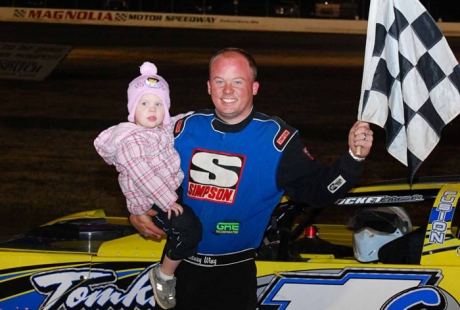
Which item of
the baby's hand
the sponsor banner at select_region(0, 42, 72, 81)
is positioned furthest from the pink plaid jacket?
the sponsor banner at select_region(0, 42, 72, 81)

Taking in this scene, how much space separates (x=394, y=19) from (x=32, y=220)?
17.3ft

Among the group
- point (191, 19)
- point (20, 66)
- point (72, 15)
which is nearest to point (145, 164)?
point (20, 66)

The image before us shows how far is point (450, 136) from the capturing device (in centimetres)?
1386

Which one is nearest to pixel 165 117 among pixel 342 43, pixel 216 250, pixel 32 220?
pixel 216 250

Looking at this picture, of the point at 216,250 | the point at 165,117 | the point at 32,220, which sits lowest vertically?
the point at 32,220

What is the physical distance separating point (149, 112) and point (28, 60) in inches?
719

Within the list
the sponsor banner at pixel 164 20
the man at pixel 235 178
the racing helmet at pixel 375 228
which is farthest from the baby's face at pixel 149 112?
the sponsor banner at pixel 164 20

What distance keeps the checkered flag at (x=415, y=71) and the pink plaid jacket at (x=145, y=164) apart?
0.92m

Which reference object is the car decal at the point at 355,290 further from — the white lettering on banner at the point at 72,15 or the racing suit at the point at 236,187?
the white lettering on banner at the point at 72,15

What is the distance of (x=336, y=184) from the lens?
12.1ft

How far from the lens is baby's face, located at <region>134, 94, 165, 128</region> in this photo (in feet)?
12.6

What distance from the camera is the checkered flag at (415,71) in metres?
3.96

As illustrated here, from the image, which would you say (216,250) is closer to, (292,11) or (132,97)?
(132,97)

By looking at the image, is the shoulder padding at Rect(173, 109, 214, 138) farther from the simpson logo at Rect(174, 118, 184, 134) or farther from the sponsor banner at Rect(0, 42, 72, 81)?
the sponsor banner at Rect(0, 42, 72, 81)
